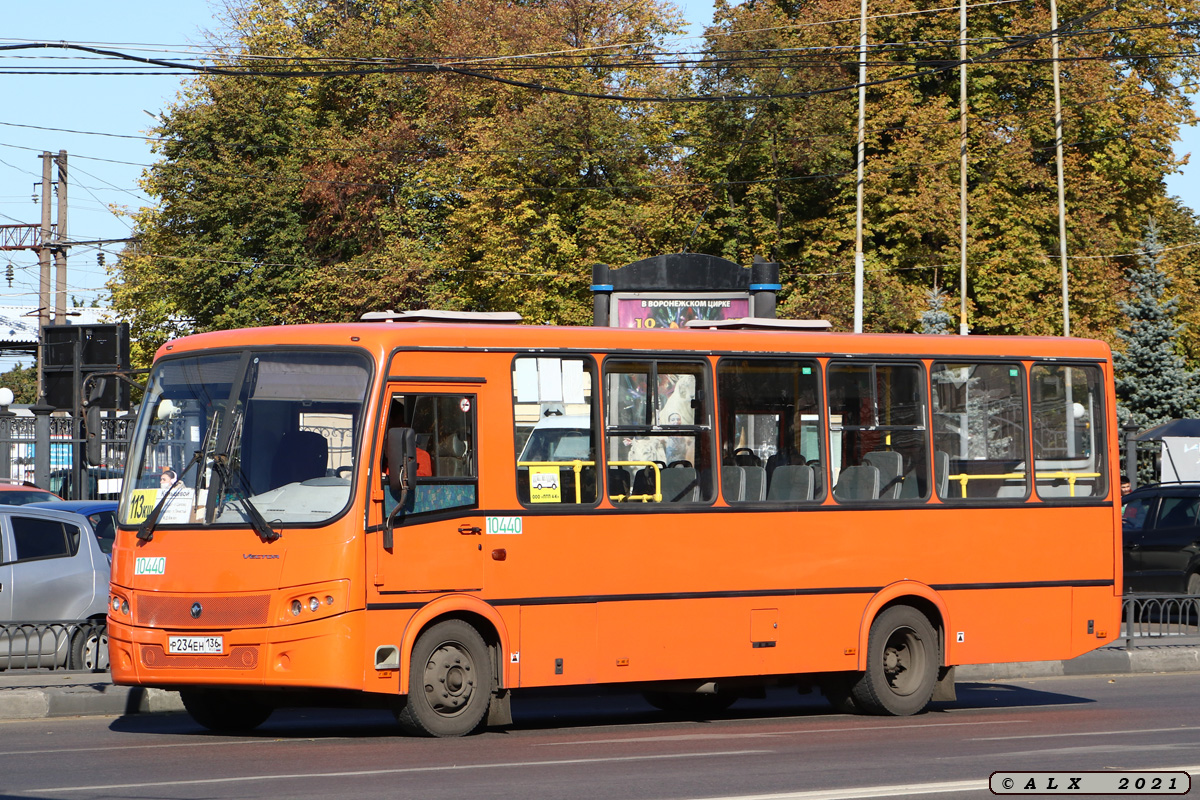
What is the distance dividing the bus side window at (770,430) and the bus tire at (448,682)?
2483 mm

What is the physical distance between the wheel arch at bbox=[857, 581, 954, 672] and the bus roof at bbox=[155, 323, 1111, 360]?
1.96m

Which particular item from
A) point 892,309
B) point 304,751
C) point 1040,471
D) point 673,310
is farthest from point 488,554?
point 892,309

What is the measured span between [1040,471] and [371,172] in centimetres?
3731

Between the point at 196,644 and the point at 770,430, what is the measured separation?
15.7 ft

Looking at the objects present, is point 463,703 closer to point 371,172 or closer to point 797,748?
point 797,748

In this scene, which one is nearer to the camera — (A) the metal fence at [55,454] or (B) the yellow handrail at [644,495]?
(B) the yellow handrail at [644,495]

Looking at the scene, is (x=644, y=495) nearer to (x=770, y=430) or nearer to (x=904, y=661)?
(x=770, y=430)

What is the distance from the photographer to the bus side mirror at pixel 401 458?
10938 mm

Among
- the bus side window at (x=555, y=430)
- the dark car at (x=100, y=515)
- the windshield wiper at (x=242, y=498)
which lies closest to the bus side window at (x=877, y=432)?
the bus side window at (x=555, y=430)

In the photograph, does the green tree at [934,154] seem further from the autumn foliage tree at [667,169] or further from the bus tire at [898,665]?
the bus tire at [898,665]

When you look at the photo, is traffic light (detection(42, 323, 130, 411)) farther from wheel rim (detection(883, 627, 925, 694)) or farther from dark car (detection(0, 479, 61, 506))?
wheel rim (detection(883, 627, 925, 694))

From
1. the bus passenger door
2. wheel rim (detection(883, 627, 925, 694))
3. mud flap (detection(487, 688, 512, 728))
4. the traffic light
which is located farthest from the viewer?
the traffic light

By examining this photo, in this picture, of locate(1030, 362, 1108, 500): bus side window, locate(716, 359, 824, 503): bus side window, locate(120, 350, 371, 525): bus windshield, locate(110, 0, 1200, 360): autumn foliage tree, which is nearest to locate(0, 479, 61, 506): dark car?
locate(120, 350, 371, 525): bus windshield

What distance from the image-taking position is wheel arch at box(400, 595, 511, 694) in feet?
36.4
